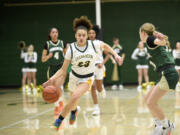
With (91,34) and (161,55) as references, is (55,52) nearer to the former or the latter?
(91,34)

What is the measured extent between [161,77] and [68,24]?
41.2ft

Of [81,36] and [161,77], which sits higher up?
[81,36]

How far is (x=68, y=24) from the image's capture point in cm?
1766

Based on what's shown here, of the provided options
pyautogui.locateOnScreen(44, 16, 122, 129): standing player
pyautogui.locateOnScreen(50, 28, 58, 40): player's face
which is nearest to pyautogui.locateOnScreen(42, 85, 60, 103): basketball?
pyautogui.locateOnScreen(44, 16, 122, 129): standing player

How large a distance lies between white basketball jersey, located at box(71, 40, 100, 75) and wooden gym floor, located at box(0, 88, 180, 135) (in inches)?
45.2

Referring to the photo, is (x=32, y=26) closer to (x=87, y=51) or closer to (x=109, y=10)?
(x=109, y=10)

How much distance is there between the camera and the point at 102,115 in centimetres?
825

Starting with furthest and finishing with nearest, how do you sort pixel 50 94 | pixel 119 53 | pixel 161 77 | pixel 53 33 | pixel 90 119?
pixel 119 53, pixel 53 33, pixel 90 119, pixel 50 94, pixel 161 77

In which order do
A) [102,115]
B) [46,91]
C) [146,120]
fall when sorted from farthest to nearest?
1. [102,115]
2. [146,120]
3. [46,91]

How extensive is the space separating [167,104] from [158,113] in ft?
15.3

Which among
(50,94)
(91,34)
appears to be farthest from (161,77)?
(91,34)

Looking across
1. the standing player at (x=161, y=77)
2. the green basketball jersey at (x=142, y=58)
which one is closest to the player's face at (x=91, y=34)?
the standing player at (x=161, y=77)

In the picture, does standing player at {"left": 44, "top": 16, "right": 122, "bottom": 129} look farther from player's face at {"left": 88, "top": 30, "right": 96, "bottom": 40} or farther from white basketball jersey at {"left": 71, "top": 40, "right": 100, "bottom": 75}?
player's face at {"left": 88, "top": 30, "right": 96, "bottom": 40}

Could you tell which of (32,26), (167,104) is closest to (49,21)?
(32,26)
